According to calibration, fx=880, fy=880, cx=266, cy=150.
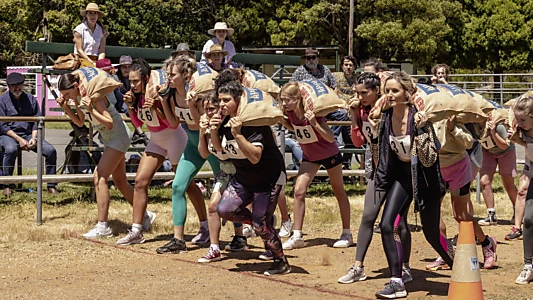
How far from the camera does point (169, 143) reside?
9430 mm

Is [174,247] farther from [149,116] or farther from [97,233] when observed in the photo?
[149,116]

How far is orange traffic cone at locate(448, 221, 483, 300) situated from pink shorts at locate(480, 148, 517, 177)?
4.77 m

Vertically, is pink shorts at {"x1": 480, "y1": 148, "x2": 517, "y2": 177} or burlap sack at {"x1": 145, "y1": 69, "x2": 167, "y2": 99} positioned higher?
burlap sack at {"x1": 145, "y1": 69, "x2": 167, "y2": 99}

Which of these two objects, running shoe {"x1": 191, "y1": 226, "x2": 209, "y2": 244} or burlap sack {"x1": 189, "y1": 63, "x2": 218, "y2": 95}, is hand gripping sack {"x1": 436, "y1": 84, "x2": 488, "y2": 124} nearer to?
burlap sack {"x1": 189, "y1": 63, "x2": 218, "y2": 95}

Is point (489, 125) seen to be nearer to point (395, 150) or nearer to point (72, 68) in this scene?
point (395, 150)

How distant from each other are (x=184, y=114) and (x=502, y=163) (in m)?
4.49

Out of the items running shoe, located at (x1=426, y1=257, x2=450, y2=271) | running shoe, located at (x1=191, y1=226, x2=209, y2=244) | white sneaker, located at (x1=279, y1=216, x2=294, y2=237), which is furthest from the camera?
white sneaker, located at (x1=279, y1=216, x2=294, y2=237)

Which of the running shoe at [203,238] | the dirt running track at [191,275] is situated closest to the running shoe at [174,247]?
the dirt running track at [191,275]

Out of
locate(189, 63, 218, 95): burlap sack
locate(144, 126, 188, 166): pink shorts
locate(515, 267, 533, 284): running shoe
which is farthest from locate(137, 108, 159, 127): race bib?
locate(515, 267, 533, 284): running shoe

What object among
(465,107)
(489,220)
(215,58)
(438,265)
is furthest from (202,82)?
(489,220)

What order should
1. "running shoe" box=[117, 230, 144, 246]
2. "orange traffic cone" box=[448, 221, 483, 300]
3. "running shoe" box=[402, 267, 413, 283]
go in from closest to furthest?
1. "orange traffic cone" box=[448, 221, 483, 300]
2. "running shoe" box=[402, 267, 413, 283]
3. "running shoe" box=[117, 230, 144, 246]

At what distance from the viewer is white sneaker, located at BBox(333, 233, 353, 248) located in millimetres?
9781

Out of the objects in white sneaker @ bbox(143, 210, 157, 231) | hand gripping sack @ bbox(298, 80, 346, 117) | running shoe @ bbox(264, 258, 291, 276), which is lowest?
running shoe @ bbox(264, 258, 291, 276)

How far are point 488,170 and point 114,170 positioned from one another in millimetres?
4896
